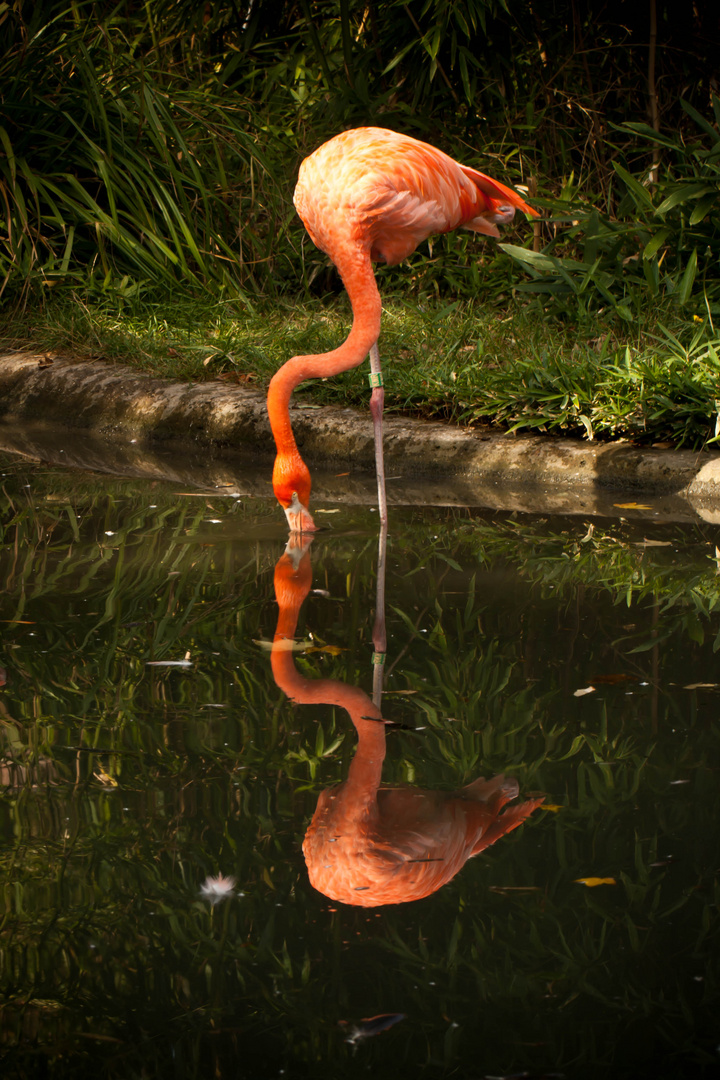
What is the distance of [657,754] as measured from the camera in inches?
85.3

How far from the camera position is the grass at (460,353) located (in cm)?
432

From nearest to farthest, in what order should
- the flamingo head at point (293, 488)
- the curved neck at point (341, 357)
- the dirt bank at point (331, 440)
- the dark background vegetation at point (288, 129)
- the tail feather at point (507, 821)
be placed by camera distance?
the tail feather at point (507, 821), the flamingo head at point (293, 488), the curved neck at point (341, 357), the dirt bank at point (331, 440), the dark background vegetation at point (288, 129)

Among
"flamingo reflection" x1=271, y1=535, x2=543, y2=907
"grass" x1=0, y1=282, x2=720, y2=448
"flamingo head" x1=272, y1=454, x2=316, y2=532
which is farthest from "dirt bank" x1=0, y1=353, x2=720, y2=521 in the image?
"flamingo reflection" x1=271, y1=535, x2=543, y2=907

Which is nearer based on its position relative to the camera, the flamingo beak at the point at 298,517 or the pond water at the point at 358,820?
the pond water at the point at 358,820

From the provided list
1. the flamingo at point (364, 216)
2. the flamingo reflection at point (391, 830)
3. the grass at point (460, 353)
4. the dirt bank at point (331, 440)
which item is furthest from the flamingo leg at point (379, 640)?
the grass at point (460, 353)

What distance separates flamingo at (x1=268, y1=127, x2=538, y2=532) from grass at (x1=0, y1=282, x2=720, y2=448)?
73 centimetres

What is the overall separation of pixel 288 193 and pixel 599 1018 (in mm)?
6304

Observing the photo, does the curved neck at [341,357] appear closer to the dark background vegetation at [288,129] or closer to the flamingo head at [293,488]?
the flamingo head at [293,488]

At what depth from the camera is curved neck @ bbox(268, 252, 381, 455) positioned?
366 cm

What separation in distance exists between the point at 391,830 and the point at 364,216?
102 inches

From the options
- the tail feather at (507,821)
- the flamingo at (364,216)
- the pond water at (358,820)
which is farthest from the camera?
the flamingo at (364,216)

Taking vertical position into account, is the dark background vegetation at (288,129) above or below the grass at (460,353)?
above

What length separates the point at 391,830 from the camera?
1.94 m

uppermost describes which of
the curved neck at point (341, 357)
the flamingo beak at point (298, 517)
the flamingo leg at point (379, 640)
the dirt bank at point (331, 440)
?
the curved neck at point (341, 357)
